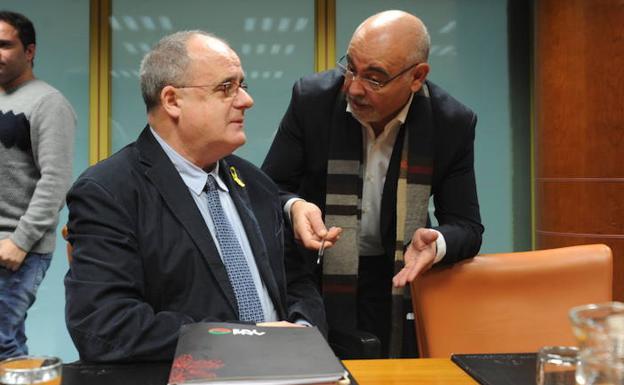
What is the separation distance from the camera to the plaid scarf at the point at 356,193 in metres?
2.19

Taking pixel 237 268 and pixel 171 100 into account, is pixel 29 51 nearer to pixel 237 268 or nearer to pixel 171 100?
pixel 171 100

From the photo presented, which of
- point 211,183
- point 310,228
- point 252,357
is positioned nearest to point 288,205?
point 310,228

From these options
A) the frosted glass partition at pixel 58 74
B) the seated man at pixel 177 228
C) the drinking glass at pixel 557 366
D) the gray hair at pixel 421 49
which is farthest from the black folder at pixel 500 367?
the frosted glass partition at pixel 58 74

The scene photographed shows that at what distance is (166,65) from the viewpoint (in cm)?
172

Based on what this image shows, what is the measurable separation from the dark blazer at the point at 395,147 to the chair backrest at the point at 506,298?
530 millimetres

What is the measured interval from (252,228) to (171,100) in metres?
0.39

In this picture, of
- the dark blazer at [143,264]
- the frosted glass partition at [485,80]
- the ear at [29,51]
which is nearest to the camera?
the dark blazer at [143,264]

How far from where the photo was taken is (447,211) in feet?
7.17

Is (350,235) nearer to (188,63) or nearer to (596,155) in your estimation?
(188,63)

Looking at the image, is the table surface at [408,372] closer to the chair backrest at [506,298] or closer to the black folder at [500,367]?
the black folder at [500,367]

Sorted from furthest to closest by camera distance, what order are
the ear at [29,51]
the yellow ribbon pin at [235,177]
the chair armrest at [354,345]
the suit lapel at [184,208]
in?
the ear at [29,51] < the yellow ribbon pin at [235,177] < the chair armrest at [354,345] < the suit lapel at [184,208]

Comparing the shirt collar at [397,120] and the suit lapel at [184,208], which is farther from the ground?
the shirt collar at [397,120]

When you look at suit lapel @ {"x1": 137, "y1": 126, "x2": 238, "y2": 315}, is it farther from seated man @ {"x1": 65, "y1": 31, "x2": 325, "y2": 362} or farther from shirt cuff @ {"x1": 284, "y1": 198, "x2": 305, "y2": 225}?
shirt cuff @ {"x1": 284, "y1": 198, "x2": 305, "y2": 225}

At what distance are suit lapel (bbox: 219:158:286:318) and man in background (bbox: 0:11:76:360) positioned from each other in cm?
109
